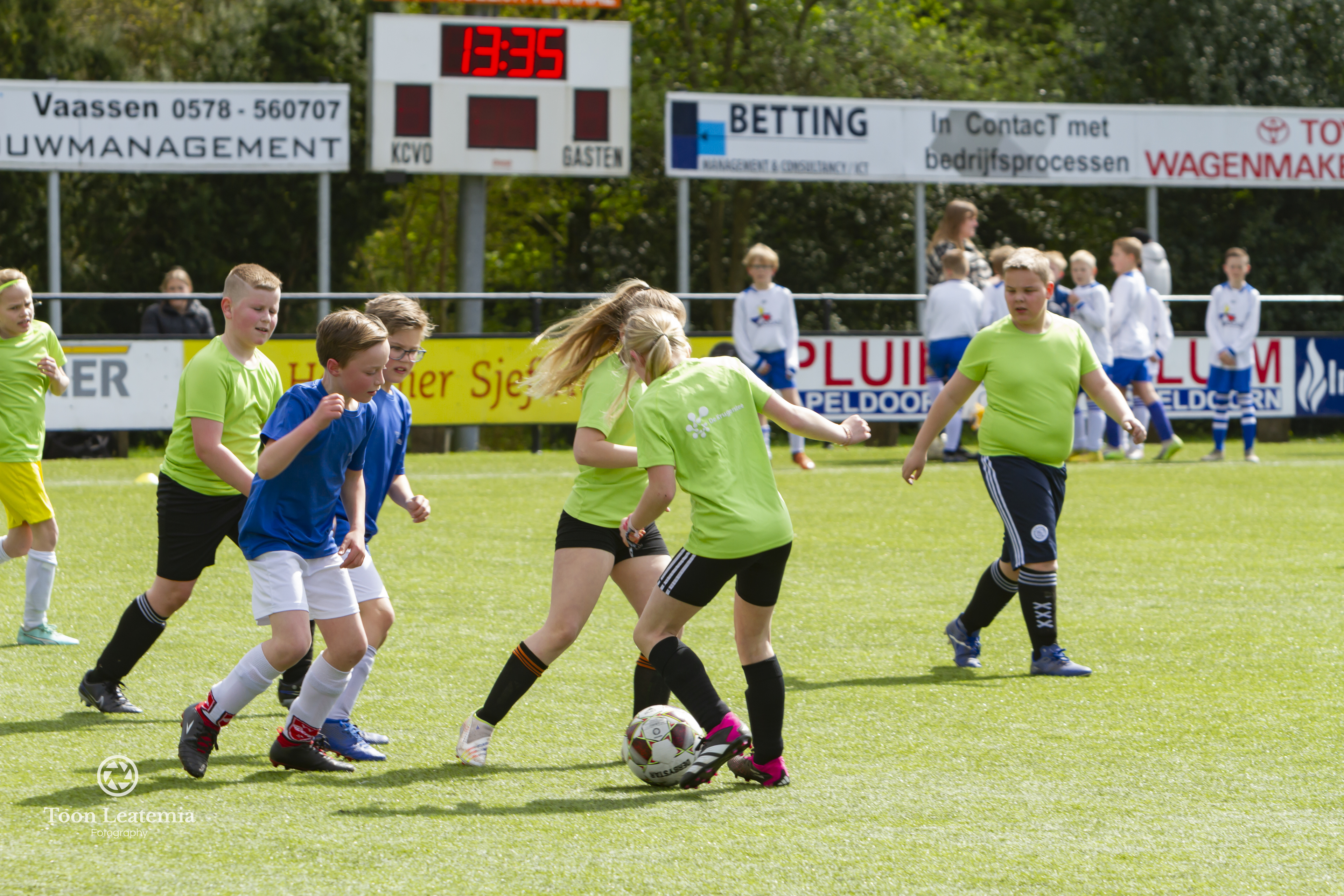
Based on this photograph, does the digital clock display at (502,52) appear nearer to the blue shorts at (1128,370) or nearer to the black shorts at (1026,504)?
the blue shorts at (1128,370)

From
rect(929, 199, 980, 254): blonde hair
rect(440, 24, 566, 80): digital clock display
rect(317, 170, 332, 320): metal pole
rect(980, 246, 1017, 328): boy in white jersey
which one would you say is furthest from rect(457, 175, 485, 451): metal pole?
rect(980, 246, 1017, 328): boy in white jersey

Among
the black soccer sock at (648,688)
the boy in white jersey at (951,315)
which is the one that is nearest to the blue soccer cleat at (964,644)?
the black soccer sock at (648,688)

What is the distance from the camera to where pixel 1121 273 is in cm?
1552

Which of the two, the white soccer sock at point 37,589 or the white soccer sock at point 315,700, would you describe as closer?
the white soccer sock at point 315,700

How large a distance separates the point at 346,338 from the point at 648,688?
5.31ft

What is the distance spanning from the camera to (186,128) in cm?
1927

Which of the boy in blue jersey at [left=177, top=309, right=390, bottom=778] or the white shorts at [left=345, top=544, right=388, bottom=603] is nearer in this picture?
the boy in blue jersey at [left=177, top=309, right=390, bottom=778]

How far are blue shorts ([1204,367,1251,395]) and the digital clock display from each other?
7.92 metres

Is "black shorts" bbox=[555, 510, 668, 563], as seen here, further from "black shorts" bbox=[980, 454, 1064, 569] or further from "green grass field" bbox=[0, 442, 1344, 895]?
"black shorts" bbox=[980, 454, 1064, 569]

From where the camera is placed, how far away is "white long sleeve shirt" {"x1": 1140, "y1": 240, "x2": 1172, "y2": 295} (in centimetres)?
1789

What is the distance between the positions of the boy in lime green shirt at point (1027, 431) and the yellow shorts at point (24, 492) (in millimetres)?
3853

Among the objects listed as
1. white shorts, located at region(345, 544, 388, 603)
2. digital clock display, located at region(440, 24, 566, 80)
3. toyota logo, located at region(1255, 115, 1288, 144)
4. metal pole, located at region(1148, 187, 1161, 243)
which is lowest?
white shorts, located at region(345, 544, 388, 603)

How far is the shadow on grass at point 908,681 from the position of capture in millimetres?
6582

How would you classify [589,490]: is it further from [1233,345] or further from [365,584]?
[1233,345]
